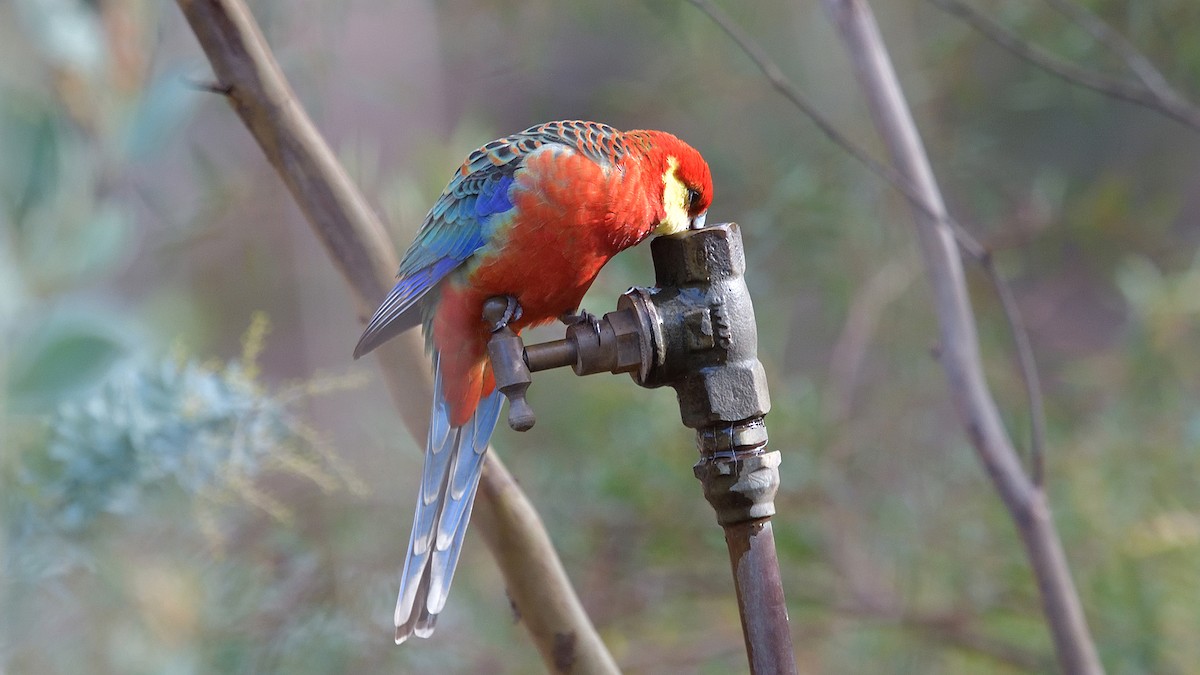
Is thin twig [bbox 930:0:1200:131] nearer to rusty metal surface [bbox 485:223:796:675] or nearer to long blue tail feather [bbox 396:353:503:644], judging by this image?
rusty metal surface [bbox 485:223:796:675]

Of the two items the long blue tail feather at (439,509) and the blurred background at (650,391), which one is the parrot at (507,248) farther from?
the blurred background at (650,391)

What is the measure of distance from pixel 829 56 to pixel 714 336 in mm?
1580

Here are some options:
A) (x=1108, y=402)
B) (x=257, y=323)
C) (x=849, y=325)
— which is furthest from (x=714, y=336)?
(x=1108, y=402)

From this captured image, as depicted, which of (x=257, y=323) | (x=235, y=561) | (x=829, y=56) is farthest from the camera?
(x=829, y=56)

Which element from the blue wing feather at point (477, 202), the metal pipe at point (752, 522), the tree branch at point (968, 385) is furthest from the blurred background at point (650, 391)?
the metal pipe at point (752, 522)

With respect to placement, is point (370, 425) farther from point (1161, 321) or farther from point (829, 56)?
point (1161, 321)

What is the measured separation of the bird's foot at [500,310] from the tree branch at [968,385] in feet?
1.75

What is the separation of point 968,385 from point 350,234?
0.73 meters

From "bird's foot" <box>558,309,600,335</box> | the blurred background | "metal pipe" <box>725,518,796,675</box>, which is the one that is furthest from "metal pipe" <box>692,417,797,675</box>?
the blurred background

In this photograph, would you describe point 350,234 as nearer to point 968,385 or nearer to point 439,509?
point 439,509

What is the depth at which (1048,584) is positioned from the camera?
1.18m

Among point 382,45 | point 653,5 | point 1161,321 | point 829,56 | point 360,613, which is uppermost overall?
point 382,45

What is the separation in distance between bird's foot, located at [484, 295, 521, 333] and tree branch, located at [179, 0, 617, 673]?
0.10 m

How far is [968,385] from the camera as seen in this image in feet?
3.91
